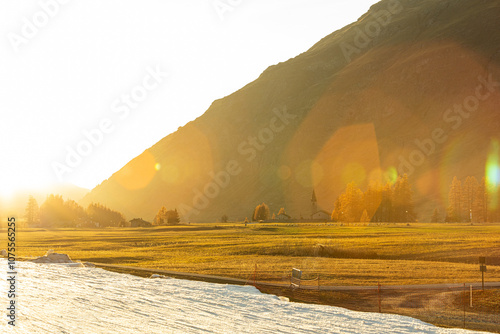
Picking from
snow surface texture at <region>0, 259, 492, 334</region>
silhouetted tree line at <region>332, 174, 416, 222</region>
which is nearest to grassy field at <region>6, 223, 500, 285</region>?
snow surface texture at <region>0, 259, 492, 334</region>

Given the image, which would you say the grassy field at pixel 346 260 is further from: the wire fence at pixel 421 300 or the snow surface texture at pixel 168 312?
the snow surface texture at pixel 168 312

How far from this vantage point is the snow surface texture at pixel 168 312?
73.2 feet

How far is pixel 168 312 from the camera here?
2623cm

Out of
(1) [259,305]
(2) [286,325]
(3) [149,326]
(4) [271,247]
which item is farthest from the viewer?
(4) [271,247]

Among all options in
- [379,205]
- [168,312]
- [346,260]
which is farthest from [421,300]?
[379,205]

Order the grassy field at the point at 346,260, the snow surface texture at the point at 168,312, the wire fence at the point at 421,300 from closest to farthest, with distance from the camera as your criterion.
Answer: the snow surface texture at the point at 168,312, the wire fence at the point at 421,300, the grassy field at the point at 346,260

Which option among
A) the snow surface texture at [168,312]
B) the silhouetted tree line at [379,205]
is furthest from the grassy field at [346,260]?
the silhouetted tree line at [379,205]

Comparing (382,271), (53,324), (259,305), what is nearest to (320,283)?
(382,271)

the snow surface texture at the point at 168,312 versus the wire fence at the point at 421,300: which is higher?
the wire fence at the point at 421,300

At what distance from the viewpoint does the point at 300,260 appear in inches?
2345

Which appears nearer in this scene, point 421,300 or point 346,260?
point 421,300

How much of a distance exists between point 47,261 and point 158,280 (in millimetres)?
16433

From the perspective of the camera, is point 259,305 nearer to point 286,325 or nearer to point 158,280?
point 286,325

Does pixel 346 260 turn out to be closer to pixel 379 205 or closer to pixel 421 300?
pixel 421 300
